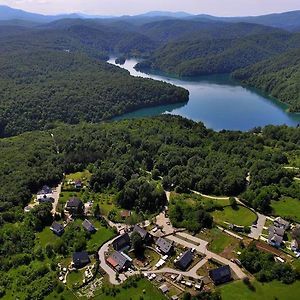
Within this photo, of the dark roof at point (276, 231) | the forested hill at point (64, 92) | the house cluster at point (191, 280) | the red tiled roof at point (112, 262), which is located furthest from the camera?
the forested hill at point (64, 92)

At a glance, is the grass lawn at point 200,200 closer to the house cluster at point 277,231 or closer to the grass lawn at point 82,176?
the house cluster at point 277,231

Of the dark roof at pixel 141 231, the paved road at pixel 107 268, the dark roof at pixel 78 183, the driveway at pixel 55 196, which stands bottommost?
the driveway at pixel 55 196

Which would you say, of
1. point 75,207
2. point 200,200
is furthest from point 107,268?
point 200,200

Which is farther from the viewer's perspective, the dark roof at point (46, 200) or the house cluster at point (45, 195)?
the house cluster at point (45, 195)

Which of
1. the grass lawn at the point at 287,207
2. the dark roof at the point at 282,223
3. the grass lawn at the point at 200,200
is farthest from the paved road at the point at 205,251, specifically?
the grass lawn at the point at 287,207

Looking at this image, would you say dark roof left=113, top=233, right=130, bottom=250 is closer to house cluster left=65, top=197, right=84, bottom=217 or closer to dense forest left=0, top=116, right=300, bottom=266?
dense forest left=0, top=116, right=300, bottom=266

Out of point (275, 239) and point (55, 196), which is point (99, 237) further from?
point (275, 239)
